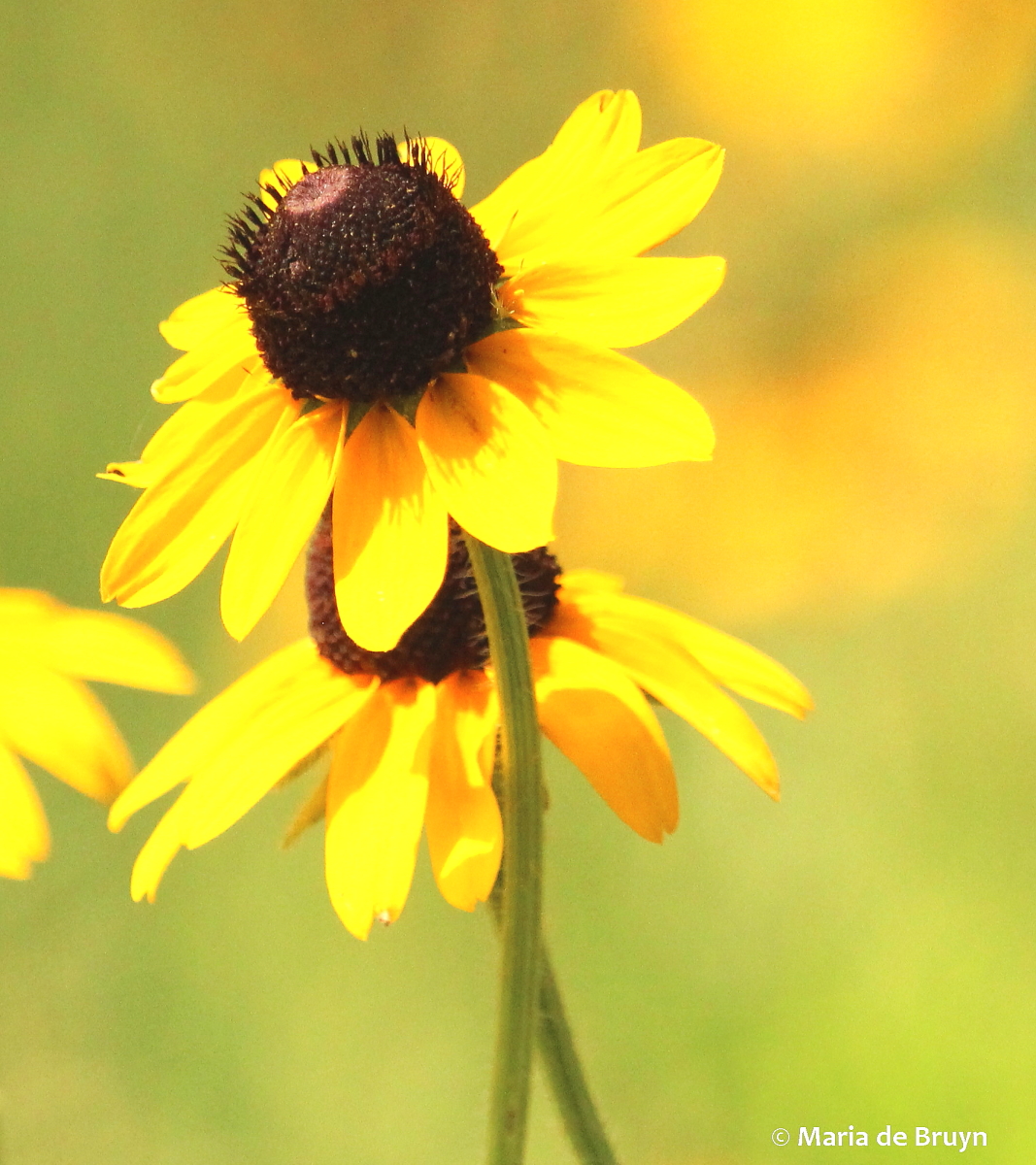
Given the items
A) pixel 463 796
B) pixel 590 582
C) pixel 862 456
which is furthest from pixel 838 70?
pixel 463 796

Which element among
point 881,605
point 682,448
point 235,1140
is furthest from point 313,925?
point 682,448

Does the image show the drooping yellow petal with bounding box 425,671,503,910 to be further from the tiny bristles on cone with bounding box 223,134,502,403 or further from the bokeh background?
the bokeh background

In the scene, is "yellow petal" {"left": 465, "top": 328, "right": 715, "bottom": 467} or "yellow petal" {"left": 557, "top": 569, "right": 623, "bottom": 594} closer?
"yellow petal" {"left": 465, "top": 328, "right": 715, "bottom": 467}

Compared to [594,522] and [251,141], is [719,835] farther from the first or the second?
[251,141]

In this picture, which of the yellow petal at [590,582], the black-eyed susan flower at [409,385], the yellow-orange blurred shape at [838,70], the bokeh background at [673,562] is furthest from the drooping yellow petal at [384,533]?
the yellow-orange blurred shape at [838,70]

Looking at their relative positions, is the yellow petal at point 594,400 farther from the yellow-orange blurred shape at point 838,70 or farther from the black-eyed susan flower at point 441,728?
the yellow-orange blurred shape at point 838,70

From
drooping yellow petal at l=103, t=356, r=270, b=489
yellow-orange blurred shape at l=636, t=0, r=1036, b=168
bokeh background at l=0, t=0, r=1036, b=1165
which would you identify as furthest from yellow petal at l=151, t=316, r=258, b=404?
yellow-orange blurred shape at l=636, t=0, r=1036, b=168

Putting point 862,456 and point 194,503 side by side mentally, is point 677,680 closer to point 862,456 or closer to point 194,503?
point 194,503
